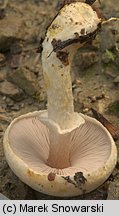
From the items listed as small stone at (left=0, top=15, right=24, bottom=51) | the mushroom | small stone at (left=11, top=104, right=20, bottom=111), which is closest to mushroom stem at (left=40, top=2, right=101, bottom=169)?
the mushroom

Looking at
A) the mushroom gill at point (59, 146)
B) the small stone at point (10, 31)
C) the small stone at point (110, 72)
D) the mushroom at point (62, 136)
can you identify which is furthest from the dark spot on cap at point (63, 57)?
the small stone at point (10, 31)

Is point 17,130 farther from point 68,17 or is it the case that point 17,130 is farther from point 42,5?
point 42,5

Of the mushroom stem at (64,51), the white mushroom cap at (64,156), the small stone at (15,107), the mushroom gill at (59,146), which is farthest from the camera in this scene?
the small stone at (15,107)

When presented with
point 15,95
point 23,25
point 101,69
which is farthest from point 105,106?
point 23,25

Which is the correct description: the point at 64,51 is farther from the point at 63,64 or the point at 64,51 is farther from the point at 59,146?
the point at 59,146

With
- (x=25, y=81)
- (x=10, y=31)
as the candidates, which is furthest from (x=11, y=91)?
(x=10, y=31)

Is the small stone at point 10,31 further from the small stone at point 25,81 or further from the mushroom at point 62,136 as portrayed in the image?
the mushroom at point 62,136

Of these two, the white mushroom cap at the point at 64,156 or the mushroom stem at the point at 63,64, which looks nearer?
Result: the mushroom stem at the point at 63,64
